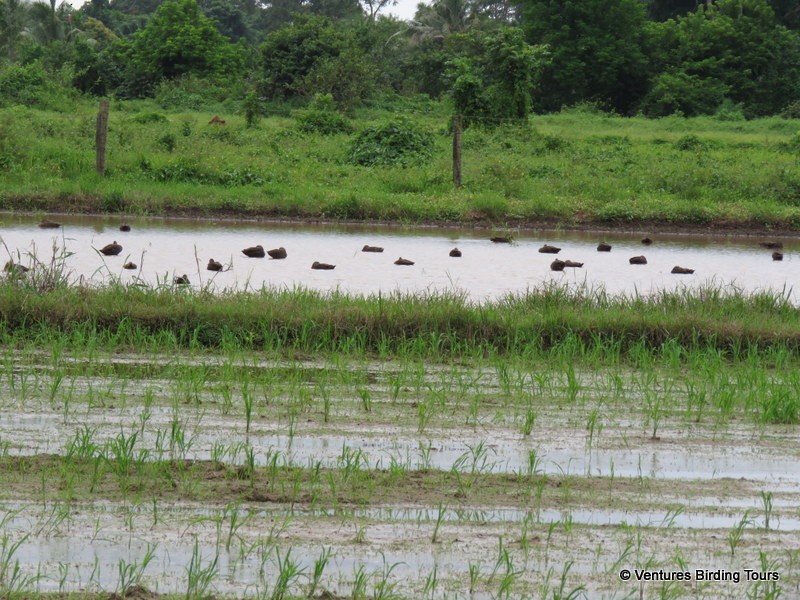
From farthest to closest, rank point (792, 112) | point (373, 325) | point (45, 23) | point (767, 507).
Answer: point (45, 23)
point (792, 112)
point (373, 325)
point (767, 507)

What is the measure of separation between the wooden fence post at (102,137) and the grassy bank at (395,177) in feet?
0.81

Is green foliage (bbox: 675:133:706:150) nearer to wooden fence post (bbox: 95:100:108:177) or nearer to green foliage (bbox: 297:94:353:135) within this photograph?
green foliage (bbox: 297:94:353:135)

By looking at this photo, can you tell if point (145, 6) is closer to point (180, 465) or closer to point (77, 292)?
point (77, 292)

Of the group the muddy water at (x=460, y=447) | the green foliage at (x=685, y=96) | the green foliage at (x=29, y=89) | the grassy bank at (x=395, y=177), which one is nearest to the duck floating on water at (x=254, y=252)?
the grassy bank at (x=395, y=177)

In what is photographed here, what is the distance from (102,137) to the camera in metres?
18.9

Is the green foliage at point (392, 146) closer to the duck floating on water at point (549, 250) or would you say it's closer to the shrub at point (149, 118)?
the shrub at point (149, 118)

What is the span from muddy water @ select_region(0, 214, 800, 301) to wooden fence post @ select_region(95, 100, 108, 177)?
2678 mm

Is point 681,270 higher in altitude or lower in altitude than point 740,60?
lower

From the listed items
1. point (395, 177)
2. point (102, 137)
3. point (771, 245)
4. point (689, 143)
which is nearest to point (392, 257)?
point (771, 245)

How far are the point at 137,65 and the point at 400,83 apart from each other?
9201 mm

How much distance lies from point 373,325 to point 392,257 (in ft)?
18.1

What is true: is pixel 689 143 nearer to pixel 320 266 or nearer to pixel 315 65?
pixel 315 65

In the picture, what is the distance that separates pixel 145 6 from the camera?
209ft

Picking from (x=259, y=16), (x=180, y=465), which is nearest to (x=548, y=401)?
(x=180, y=465)
